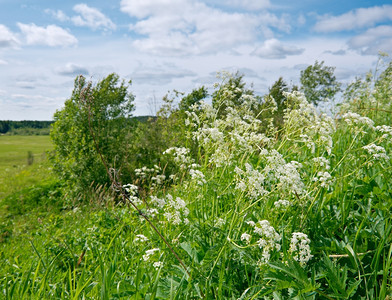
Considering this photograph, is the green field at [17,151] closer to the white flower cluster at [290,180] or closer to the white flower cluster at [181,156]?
the white flower cluster at [181,156]

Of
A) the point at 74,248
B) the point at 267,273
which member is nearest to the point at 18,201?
the point at 74,248

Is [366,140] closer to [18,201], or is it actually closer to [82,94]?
[82,94]

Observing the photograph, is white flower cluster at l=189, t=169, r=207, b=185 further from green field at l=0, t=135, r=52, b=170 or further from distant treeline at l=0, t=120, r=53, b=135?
distant treeline at l=0, t=120, r=53, b=135

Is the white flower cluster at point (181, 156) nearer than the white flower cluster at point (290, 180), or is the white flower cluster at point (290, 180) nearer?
the white flower cluster at point (290, 180)

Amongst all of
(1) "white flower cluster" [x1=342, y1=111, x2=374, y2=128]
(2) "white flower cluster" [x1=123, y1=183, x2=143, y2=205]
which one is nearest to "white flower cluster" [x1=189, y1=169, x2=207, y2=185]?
(2) "white flower cluster" [x1=123, y1=183, x2=143, y2=205]

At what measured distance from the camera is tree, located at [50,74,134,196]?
31.8ft

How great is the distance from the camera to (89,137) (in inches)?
386

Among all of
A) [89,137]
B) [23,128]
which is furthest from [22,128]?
[89,137]

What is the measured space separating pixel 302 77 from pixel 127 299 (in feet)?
114

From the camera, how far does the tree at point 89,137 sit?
31.8 ft

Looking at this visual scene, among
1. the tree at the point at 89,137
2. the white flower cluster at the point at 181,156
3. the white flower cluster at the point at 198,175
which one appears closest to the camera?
the white flower cluster at the point at 198,175

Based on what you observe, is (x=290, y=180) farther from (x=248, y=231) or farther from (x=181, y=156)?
(x=181, y=156)

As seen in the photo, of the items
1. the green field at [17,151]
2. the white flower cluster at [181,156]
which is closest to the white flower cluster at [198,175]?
the white flower cluster at [181,156]

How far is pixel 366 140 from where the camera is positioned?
194 inches
